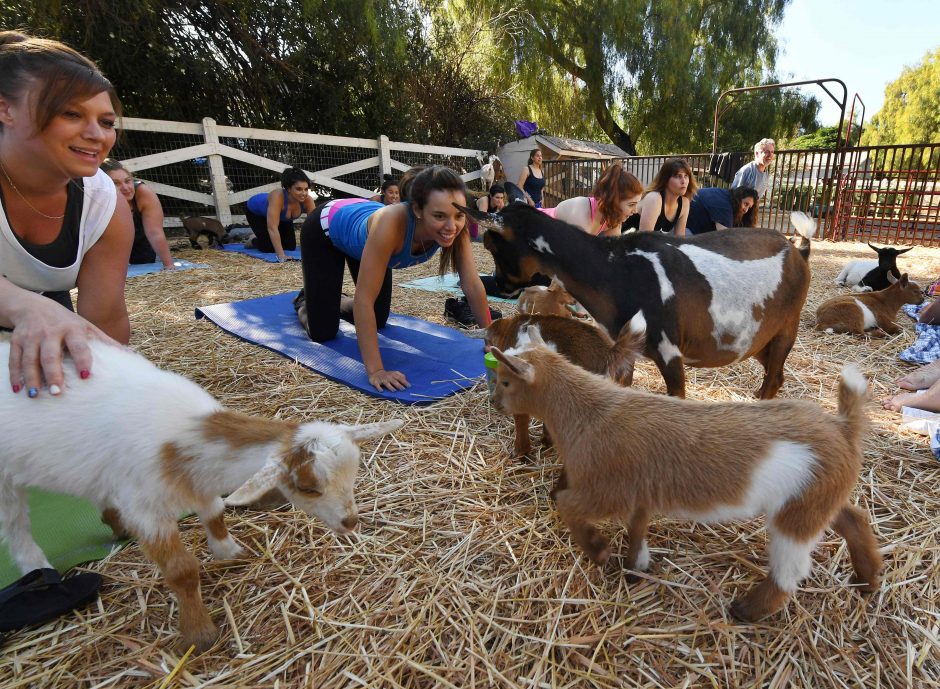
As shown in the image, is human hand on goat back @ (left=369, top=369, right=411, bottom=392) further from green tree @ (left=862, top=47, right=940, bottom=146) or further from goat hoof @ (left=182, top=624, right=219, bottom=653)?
green tree @ (left=862, top=47, right=940, bottom=146)

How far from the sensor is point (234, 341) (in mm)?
4031

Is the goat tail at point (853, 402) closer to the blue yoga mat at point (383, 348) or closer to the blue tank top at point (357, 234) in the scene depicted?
the blue yoga mat at point (383, 348)

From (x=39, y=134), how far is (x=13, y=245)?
0.53 metres

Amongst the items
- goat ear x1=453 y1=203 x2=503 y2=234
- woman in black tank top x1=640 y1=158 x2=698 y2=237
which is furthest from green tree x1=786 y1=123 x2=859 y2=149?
goat ear x1=453 y1=203 x2=503 y2=234

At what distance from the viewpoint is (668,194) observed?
4.88 m

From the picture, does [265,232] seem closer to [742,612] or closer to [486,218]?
[486,218]

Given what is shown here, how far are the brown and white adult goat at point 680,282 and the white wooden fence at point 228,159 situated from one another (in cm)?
819

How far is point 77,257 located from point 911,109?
154 ft

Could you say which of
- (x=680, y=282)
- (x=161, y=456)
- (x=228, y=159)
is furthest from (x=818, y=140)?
(x=161, y=456)

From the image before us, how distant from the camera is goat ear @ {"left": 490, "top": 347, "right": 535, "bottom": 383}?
1759 millimetres

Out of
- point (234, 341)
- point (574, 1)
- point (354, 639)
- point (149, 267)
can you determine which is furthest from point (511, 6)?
point (354, 639)

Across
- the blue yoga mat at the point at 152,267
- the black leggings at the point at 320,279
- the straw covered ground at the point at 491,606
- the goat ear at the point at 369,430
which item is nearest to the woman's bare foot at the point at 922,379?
the straw covered ground at the point at 491,606

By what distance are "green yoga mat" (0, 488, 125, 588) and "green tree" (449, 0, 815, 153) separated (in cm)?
1823

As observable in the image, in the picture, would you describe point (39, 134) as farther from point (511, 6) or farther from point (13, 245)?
point (511, 6)
